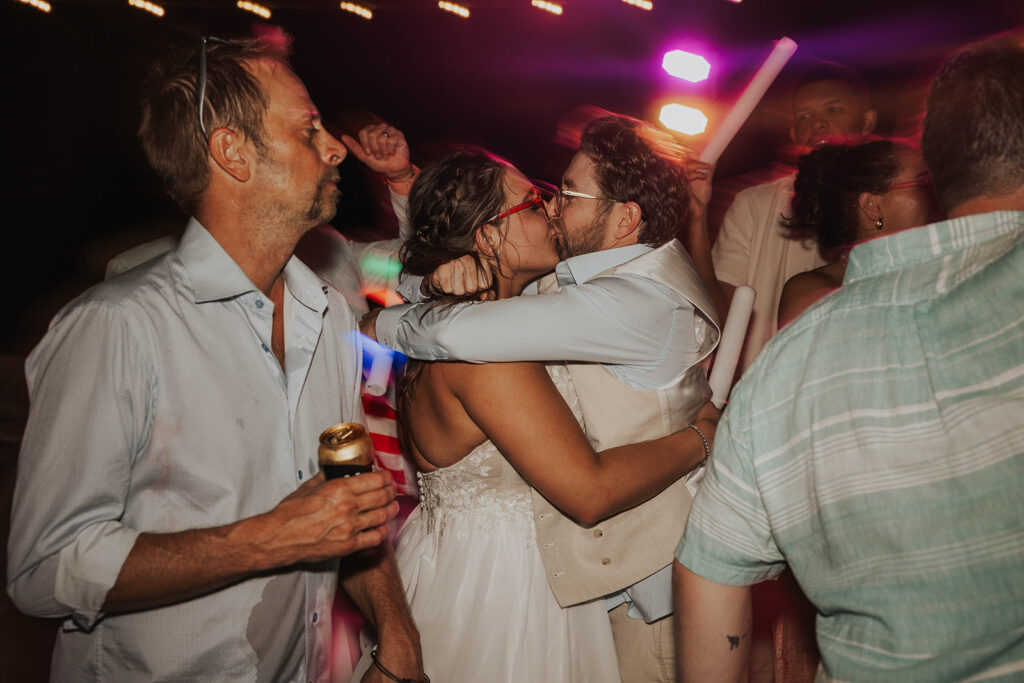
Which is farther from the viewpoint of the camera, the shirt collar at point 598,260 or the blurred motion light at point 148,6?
the blurred motion light at point 148,6

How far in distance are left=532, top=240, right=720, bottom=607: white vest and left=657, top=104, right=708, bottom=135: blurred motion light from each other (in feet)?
5.99

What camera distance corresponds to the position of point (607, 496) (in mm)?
1674

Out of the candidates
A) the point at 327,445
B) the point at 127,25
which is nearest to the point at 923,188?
the point at 327,445

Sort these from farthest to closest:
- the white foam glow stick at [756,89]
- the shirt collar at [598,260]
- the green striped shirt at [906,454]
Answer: the white foam glow stick at [756,89] → the shirt collar at [598,260] → the green striped shirt at [906,454]

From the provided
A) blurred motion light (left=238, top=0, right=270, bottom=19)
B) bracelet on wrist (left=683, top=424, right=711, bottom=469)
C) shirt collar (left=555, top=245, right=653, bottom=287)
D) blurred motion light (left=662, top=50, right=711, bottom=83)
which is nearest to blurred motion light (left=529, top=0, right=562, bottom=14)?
blurred motion light (left=238, top=0, right=270, bottom=19)

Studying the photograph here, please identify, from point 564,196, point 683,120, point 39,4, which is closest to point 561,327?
point 564,196

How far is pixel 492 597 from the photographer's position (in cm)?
187

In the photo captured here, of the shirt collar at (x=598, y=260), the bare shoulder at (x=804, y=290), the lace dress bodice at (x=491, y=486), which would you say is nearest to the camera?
the lace dress bodice at (x=491, y=486)

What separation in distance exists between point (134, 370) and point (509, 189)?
1250 millimetres

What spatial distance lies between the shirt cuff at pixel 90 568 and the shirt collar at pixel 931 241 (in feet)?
4.74

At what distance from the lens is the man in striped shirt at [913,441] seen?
95 cm

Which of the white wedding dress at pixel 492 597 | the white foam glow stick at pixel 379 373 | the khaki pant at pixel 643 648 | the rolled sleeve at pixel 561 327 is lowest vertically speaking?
the khaki pant at pixel 643 648

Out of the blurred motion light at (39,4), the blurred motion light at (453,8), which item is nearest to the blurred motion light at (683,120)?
the blurred motion light at (453,8)

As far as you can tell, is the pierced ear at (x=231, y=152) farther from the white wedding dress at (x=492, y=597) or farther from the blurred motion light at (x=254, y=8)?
the blurred motion light at (x=254, y=8)
